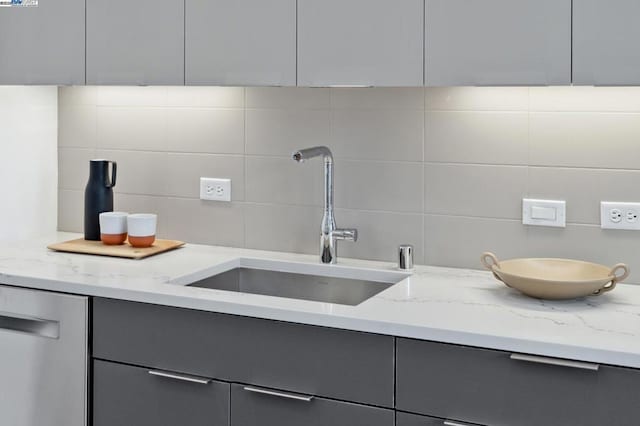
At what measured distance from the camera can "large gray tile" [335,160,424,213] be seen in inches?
108

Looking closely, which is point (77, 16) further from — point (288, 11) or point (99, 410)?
point (99, 410)

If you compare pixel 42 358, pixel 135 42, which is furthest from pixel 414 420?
pixel 135 42

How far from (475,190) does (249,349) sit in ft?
2.96

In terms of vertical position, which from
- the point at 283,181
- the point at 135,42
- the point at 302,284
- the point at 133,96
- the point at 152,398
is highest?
the point at 135,42

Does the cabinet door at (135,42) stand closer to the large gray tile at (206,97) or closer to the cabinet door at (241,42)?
the cabinet door at (241,42)

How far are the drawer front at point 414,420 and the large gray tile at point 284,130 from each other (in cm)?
109

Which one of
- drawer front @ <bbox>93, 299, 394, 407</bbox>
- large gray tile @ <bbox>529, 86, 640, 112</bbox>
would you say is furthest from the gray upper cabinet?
drawer front @ <bbox>93, 299, 394, 407</bbox>

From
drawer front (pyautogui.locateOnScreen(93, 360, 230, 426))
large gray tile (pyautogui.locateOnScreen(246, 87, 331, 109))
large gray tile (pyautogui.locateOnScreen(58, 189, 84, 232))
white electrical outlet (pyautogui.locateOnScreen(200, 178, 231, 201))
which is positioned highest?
large gray tile (pyautogui.locateOnScreen(246, 87, 331, 109))

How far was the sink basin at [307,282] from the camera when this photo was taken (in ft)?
8.73

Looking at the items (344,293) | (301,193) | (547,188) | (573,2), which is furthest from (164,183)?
(573,2)

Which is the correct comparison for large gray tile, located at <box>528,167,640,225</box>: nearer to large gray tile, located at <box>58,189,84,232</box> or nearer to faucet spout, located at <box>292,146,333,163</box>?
faucet spout, located at <box>292,146,333,163</box>

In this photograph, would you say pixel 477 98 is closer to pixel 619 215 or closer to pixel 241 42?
pixel 619 215

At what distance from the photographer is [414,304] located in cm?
222

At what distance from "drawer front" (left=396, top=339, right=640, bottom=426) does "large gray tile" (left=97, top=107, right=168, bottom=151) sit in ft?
4.82
